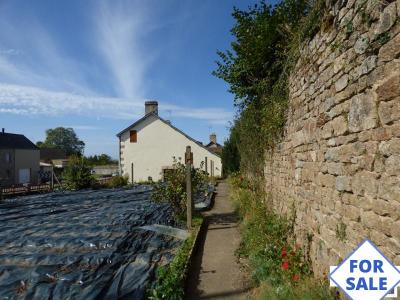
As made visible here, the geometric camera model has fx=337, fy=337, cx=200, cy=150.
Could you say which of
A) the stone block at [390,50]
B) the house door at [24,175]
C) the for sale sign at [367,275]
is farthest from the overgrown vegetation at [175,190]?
the house door at [24,175]

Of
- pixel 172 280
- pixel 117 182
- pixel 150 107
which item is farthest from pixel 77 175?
pixel 172 280

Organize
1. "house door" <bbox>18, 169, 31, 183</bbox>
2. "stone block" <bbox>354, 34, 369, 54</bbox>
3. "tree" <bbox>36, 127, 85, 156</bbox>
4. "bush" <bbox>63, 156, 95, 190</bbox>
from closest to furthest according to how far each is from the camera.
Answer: "stone block" <bbox>354, 34, 369, 54</bbox>, "bush" <bbox>63, 156, 95, 190</bbox>, "house door" <bbox>18, 169, 31, 183</bbox>, "tree" <bbox>36, 127, 85, 156</bbox>

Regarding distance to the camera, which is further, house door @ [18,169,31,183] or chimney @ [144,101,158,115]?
house door @ [18,169,31,183]

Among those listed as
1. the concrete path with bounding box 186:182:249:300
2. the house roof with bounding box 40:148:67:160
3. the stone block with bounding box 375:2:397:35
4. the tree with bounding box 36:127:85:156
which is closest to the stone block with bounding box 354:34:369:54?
the stone block with bounding box 375:2:397:35

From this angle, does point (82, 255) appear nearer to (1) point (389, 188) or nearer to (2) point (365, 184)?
(2) point (365, 184)

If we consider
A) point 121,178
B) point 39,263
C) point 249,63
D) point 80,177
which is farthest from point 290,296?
point 121,178

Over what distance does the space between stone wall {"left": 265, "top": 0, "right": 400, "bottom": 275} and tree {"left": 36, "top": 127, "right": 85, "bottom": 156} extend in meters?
93.2

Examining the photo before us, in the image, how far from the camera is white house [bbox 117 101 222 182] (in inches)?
1105

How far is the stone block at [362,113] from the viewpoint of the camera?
275 cm

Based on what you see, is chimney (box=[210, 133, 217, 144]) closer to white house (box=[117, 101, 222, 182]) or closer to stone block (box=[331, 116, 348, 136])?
white house (box=[117, 101, 222, 182])

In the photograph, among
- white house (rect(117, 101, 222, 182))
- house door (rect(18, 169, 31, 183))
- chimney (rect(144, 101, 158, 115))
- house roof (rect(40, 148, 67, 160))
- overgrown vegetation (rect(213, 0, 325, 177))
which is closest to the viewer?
overgrown vegetation (rect(213, 0, 325, 177))

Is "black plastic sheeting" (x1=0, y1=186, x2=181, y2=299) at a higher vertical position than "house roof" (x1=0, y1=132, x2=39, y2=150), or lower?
lower

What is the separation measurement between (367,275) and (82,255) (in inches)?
203

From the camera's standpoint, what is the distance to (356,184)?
3.12 metres
